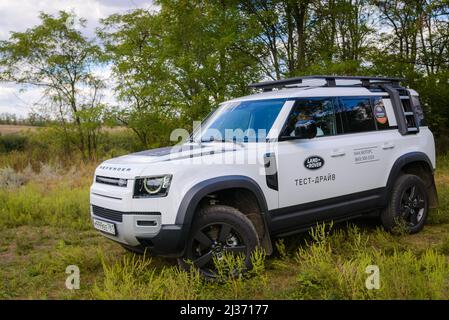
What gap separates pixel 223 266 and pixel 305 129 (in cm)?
174

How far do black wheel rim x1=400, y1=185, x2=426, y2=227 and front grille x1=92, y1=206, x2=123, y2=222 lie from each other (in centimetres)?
390

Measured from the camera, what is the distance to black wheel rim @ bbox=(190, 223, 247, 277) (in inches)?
163

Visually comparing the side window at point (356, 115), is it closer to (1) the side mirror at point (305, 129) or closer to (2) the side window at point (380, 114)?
(2) the side window at point (380, 114)

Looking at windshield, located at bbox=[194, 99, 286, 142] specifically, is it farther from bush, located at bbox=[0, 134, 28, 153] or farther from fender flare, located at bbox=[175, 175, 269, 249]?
bush, located at bbox=[0, 134, 28, 153]

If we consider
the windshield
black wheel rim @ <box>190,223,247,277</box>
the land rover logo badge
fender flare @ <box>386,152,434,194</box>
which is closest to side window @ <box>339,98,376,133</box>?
fender flare @ <box>386,152,434,194</box>

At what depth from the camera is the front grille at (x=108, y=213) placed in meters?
4.11

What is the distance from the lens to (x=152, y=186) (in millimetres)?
3998

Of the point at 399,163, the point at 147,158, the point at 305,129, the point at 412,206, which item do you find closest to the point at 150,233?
the point at 147,158

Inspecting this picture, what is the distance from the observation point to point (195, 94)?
14.3m

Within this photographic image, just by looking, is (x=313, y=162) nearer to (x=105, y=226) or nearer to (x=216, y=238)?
(x=216, y=238)

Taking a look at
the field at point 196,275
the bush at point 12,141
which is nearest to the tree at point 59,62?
the bush at point 12,141

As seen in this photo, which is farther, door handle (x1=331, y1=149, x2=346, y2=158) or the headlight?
door handle (x1=331, y1=149, x2=346, y2=158)

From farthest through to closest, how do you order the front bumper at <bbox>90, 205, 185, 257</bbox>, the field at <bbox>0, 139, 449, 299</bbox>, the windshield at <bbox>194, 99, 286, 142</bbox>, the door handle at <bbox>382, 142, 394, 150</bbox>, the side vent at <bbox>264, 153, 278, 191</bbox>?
the door handle at <bbox>382, 142, 394, 150</bbox>, the windshield at <bbox>194, 99, 286, 142</bbox>, the side vent at <bbox>264, 153, 278, 191</bbox>, the front bumper at <bbox>90, 205, 185, 257</bbox>, the field at <bbox>0, 139, 449, 299</bbox>
